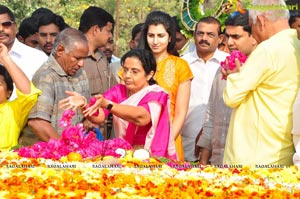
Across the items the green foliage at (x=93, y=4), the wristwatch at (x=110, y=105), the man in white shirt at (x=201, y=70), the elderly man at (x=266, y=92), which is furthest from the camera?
the green foliage at (x=93, y=4)

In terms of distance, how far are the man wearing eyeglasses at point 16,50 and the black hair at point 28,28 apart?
1.26 meters

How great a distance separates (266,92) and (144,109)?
61.2 inches

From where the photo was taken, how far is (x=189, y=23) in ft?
39.7

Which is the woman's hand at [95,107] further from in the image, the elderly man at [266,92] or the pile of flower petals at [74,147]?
the elderly man at [266,92]

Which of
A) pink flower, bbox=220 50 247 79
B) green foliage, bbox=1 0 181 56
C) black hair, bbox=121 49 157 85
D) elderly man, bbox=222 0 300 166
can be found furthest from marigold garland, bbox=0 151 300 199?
green foliage, bbox=1 0 181 56

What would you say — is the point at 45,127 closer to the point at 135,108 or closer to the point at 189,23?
the point at 135,108

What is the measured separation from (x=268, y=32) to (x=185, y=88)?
200 centimetres

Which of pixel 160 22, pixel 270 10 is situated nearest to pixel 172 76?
pixel 160 22

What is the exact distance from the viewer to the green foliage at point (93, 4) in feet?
81.3

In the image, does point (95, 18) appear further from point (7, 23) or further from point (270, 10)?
point (270, 10)

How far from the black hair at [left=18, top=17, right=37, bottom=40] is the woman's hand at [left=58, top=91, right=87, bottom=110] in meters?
3.51

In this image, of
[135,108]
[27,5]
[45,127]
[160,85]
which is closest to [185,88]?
[160,85]

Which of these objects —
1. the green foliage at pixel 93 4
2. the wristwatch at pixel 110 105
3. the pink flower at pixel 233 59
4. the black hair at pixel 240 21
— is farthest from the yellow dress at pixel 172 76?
the green foliage at pixel 93 4

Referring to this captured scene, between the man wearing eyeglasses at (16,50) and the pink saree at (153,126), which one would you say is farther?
the man wearing eyeglasses at (16,50)
